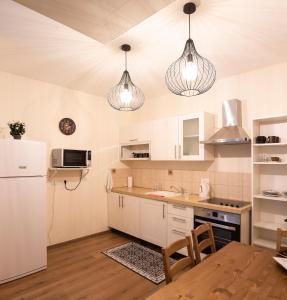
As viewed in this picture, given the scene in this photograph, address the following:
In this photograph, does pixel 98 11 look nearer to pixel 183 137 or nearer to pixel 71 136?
pixel 183 137

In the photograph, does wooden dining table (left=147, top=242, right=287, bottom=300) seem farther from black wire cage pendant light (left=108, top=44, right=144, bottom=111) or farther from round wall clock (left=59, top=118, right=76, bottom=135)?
round wall clock (left=59, top=118, right=76, bottom=135)

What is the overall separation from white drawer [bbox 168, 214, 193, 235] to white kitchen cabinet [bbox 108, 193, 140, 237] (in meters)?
0.65

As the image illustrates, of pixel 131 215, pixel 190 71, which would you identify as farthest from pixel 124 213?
pixel 190 71

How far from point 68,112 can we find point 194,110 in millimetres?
2076

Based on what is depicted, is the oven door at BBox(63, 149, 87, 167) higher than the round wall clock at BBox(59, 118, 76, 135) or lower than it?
lower

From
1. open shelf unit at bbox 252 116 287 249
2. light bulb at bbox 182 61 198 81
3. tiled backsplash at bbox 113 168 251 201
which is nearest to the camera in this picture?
light bulb at bbox 182 61 198 81

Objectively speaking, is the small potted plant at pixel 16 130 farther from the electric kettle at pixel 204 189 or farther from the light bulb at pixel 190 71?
the electric kettle at pixel 204 189

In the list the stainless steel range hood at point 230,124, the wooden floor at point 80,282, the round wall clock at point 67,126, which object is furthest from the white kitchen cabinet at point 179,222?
the round wall clock at point 67,126

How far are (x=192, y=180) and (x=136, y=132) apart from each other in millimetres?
1318

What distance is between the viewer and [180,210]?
2947 mm

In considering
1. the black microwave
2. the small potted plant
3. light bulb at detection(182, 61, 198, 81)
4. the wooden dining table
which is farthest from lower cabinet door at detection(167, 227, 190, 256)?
the small potted plant

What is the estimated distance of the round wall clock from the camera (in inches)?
138

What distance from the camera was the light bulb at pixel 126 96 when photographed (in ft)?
7.45

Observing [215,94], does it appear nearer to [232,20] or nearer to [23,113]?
[232,20]
